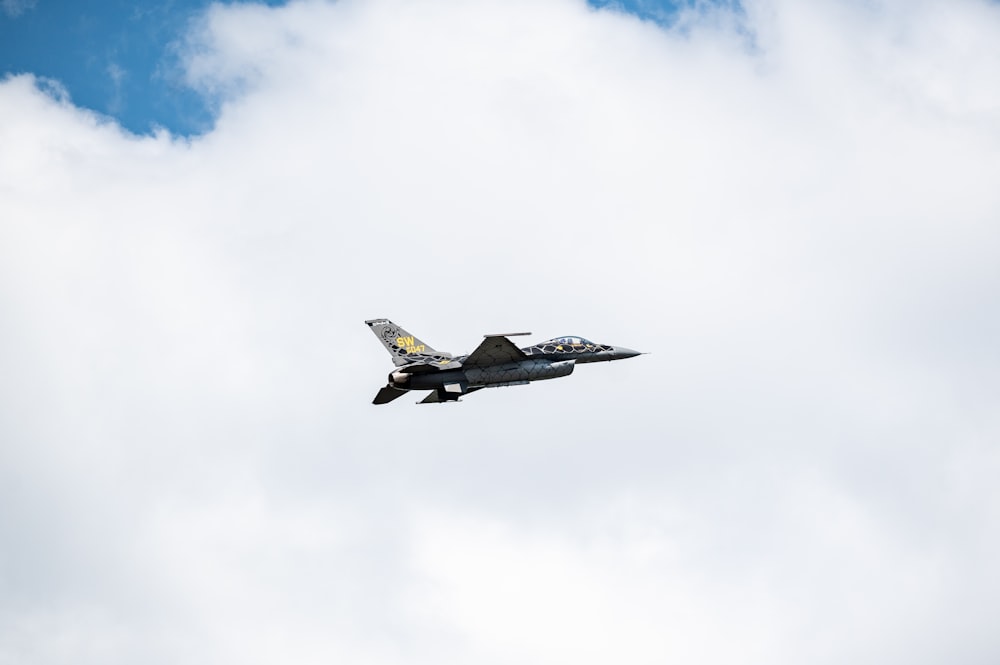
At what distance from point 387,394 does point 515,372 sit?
8.51 m

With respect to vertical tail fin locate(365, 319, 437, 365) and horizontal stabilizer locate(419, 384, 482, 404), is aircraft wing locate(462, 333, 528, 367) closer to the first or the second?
horizontal stabilizer locate(419, 384, 482, 404)

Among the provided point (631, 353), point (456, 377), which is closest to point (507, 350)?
point (456, 377)

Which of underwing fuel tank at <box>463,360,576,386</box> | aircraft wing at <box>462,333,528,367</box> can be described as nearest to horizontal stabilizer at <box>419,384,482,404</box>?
underwing fuel tank at <box>463,360,576,386</box>

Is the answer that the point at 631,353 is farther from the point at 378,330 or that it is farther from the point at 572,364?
the point at 378,330

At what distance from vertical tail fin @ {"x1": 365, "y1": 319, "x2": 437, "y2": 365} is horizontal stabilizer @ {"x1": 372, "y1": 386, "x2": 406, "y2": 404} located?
2239mm

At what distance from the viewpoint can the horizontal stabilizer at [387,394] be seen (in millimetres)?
88250

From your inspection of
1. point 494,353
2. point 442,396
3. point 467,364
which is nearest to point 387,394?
point 442,396

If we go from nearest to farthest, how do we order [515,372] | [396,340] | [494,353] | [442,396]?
[494,353] → [515,372] → [396,340] → [442,396]

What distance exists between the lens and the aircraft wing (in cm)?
8350

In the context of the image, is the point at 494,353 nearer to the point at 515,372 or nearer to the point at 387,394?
the point at 515,372

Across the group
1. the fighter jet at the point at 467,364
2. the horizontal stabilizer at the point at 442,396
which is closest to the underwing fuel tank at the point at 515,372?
the fighter jet at the point at 467,364

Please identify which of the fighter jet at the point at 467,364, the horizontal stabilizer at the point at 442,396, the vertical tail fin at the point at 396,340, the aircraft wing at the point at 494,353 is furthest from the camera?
the vertical tail fin at the point at 396,340

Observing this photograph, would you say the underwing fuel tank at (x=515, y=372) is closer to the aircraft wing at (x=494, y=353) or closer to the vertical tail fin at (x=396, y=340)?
the aircraft wing at (x=494, y=353)

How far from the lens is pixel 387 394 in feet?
291
